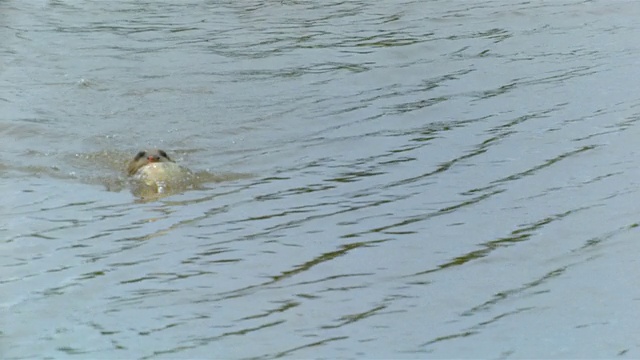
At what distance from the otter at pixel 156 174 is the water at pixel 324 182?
185 mm

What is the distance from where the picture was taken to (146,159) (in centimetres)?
906

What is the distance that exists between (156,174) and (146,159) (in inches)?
10.9

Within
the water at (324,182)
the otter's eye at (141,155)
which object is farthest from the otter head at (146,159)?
the water at (324,182)

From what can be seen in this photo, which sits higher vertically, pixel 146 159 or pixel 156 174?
pixel 146 159

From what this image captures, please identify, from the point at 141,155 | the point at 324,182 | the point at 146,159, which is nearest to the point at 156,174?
the point at 146,159

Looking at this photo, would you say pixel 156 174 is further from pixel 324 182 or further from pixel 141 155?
pixel 324 182

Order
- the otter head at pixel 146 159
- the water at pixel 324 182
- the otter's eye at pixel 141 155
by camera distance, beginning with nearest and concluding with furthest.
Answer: the water at pixel 324 182
the otter head at pixel 146 159
the otter's eye at pixel 141 155

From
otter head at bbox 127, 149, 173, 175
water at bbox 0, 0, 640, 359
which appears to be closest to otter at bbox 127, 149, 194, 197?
otter head at bbox 127, 149, 173, 175

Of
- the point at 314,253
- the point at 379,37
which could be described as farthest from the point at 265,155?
the point at 379,37

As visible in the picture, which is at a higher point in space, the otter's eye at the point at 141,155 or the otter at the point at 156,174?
the otter's eye at the point at 141,155

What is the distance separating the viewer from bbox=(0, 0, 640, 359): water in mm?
6000

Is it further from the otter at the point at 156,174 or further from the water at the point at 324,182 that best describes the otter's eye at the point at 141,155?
the water at the point at 324,182

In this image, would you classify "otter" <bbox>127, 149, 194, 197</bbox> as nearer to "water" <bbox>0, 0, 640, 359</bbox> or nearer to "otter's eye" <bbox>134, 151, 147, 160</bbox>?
"otter's eye" <bbox>134, 151, 147, 160</bbox>

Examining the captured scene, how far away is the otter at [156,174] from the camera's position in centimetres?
877
